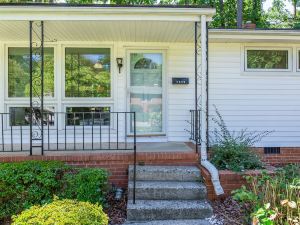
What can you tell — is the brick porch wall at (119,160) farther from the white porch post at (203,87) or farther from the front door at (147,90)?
the front door at (147,90)

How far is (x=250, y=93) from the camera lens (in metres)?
7.32

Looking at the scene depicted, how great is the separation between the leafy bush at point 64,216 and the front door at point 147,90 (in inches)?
155

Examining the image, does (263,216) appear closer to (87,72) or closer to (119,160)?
(119,160)

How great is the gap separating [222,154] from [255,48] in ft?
9.51

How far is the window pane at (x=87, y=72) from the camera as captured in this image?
7.26m

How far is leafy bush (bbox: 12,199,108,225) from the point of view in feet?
10.5

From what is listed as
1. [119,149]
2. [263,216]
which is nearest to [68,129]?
[119,149]

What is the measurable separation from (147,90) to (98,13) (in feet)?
7.90

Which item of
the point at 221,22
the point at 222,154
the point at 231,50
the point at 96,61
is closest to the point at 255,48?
the point at 231,50

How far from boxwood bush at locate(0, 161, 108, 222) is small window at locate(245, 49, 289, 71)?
169 inches

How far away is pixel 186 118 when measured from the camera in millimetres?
7301

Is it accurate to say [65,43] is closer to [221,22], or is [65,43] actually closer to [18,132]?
[18,132]

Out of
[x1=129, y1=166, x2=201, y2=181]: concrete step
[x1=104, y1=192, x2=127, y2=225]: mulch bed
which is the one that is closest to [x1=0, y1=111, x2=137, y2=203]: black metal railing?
[x1=129, y1=166, x2=201, y2=181]: concrete step

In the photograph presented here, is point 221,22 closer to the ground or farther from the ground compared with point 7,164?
farther from the ground
